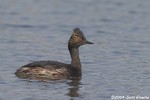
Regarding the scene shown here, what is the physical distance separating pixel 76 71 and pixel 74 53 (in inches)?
28.8

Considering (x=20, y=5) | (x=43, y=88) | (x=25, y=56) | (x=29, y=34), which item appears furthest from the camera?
(x=20, y=5)

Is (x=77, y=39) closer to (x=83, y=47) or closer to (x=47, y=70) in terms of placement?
(x=47, y=70)

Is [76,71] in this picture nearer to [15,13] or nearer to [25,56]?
[25,56]

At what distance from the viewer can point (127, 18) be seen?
30.2 meters

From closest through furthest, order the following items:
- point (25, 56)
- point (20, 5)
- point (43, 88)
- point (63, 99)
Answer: point (63, 99) → point (43, 88) → point (25, 56) → point (20, 5)

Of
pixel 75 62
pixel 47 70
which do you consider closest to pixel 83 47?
pixel 75 62

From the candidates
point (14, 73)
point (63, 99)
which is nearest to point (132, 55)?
point (14, 73)

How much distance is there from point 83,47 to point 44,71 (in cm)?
523

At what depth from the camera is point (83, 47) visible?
24.1m

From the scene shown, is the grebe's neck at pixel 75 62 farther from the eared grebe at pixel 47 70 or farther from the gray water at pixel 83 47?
the gray water at pixel 83 47

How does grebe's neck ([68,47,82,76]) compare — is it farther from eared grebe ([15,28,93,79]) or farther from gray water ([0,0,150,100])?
gray water ([0,0,150,100])

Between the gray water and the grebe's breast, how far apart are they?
39 centimetres
